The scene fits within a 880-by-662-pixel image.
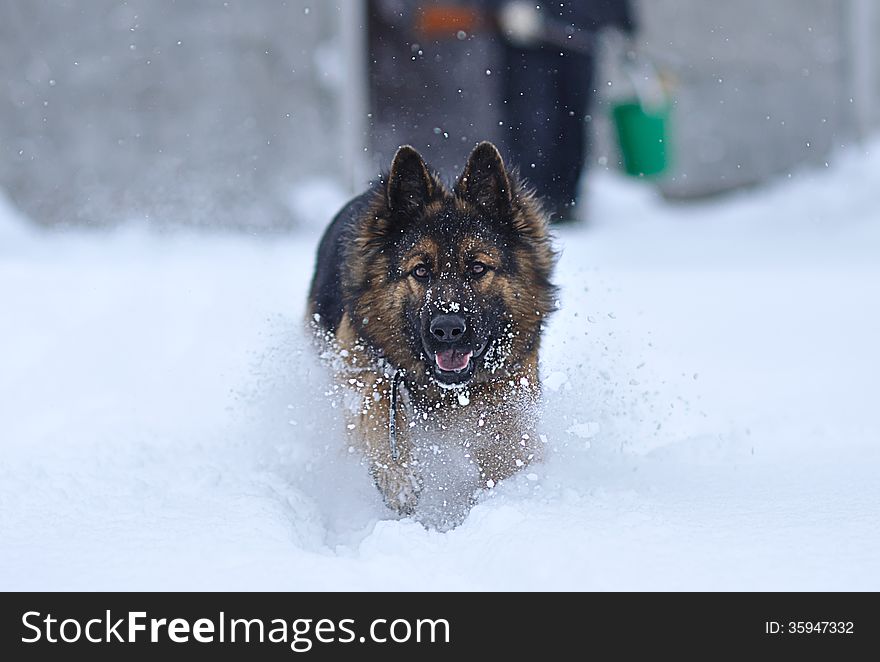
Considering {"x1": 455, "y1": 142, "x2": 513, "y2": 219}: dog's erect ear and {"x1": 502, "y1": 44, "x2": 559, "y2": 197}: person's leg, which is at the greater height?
{"x1": 502, "y1": 44, "x2": 559, "y2": 197}: person's leg

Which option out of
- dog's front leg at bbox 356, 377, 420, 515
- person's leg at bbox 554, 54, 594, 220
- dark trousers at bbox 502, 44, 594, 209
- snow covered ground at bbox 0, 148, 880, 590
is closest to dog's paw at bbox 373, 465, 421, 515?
dog's front leg at bbox 356, 377, 420, 515

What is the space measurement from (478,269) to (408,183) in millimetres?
379

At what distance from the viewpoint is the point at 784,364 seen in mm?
5609

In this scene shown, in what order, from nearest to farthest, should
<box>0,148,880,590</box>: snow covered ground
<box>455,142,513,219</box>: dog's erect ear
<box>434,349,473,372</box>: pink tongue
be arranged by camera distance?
<box>0,148,880,590</box>: snow covered ground → <box>434,349,473,372</box>: pink tongue → <box>455,142,513,219</box>: dog's erect ear

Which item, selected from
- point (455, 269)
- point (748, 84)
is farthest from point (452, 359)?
point (748, 84)

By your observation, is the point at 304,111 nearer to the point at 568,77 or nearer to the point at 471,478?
the point at 568,77

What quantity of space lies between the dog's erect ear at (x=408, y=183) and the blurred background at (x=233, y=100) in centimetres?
546

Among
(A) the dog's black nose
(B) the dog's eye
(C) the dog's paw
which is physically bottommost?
(C) the dog's paw

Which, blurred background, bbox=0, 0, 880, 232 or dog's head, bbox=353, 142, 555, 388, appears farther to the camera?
blurred background, bbox=0, 0, 880, 232

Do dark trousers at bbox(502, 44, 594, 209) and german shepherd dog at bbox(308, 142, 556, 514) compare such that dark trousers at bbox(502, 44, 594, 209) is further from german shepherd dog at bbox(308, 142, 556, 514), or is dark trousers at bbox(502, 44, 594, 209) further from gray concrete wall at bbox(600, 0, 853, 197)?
german shepherd dog at bbox(308, 142, 556, 514)

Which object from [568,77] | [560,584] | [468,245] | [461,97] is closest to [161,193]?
[461,97]

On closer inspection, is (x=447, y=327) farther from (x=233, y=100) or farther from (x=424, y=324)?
(x=233, y=100)

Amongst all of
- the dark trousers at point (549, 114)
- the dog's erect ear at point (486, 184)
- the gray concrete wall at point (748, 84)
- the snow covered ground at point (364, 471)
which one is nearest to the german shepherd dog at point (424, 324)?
the dog's erect ear at point (486, 184)

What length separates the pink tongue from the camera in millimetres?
3672
